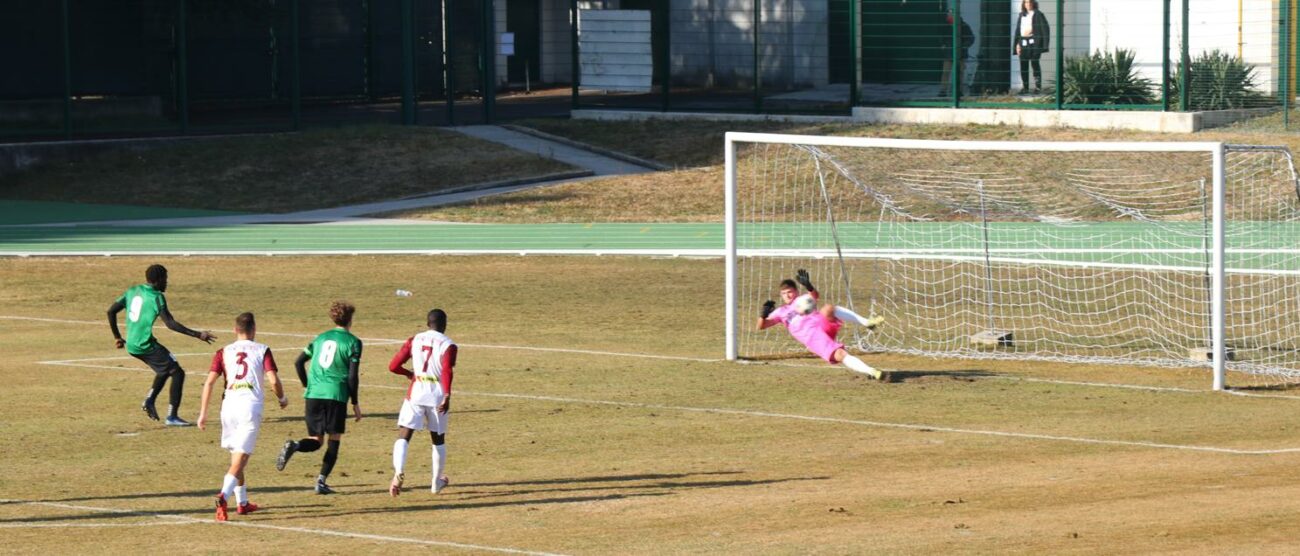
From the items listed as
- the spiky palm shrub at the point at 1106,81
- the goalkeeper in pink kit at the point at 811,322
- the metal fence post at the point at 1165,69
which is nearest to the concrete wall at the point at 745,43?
the spiky palm shrub at the point at 1106,81

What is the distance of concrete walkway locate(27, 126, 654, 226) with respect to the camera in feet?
121

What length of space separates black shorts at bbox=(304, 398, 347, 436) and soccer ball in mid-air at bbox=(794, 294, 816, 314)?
6.77 m

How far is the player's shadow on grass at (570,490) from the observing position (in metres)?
14.0

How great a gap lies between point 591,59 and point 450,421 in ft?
99.1

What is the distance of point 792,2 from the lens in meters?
49.9

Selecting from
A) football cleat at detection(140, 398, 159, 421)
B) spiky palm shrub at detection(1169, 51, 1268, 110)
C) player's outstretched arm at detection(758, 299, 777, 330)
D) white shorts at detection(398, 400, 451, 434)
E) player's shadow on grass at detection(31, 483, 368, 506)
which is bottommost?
player's shadow on grass at detection(31, 483, 368, 506)

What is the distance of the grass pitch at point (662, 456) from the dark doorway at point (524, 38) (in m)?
35.3

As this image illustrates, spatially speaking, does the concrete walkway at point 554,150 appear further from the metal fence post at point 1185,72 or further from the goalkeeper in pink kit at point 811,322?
the goalkeeper in pink kit at point 811,322

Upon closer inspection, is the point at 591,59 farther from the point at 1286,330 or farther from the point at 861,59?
the point at 1286,330

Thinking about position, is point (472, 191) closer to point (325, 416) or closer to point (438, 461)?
point (325, 416)

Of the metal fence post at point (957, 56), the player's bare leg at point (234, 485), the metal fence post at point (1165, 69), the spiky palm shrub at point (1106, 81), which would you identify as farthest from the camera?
the metal fence post at point (957, 56)

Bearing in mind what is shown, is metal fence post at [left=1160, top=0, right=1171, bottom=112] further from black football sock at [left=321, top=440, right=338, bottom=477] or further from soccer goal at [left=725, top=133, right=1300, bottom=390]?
black football sock at [left=321, top=440, right=338, bottom=477]

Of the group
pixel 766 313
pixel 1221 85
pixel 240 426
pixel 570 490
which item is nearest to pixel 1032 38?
pixel 1221 85

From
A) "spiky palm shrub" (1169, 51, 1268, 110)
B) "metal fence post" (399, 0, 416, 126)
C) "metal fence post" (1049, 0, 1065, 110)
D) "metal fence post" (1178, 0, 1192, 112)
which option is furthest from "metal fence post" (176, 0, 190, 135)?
"metal fence post" (1178, 0, 1192, 112)
